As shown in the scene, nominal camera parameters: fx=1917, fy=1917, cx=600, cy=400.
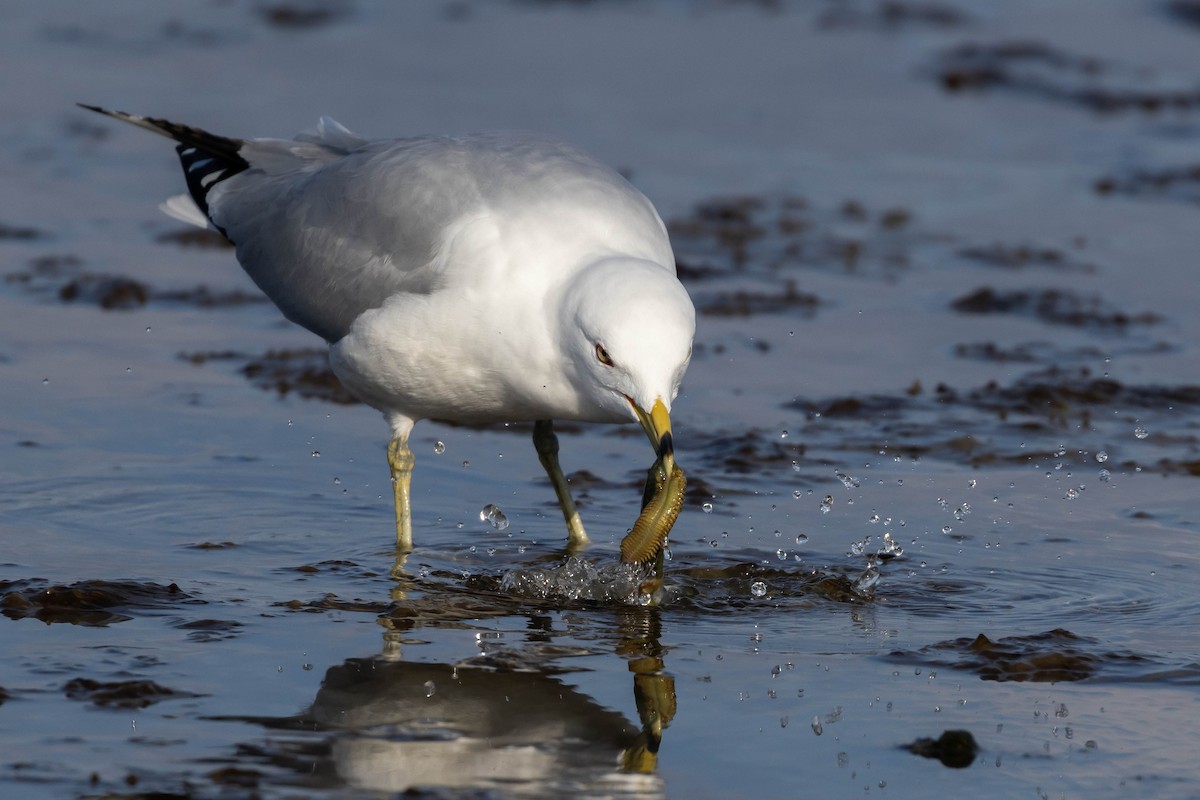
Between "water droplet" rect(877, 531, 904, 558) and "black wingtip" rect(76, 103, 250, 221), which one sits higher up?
"black wingtip" rect(76, 103, 250, 221)

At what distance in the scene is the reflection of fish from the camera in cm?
412

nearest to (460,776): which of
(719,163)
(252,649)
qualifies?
(252,649)

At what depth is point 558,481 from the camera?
6734 millimetres

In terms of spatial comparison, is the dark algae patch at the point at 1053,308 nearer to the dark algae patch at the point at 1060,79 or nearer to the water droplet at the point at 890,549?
the water droplet at the point at 890,549

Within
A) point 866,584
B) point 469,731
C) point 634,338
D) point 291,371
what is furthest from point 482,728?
point 291,371

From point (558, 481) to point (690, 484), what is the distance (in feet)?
1.97

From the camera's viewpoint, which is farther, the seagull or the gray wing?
the gray wing

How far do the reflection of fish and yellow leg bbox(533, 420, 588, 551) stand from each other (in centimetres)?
162

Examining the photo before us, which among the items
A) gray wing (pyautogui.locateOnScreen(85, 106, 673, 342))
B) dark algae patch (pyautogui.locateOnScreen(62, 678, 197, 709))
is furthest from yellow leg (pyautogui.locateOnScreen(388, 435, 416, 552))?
dark algae patch (pyautogui.locateOnScreen(62, 678, 197, 709))

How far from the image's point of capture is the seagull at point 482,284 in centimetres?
520

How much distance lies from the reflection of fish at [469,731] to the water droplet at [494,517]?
62.6 inches

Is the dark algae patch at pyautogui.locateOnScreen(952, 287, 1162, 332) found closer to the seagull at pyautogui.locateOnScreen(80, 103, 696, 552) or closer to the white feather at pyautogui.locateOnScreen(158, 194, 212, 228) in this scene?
the seagull at pyautogui.locateOnScreen(80, 103, 696, 552)

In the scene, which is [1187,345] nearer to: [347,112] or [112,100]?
[347,112]

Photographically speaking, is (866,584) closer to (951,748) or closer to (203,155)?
(951,748)
